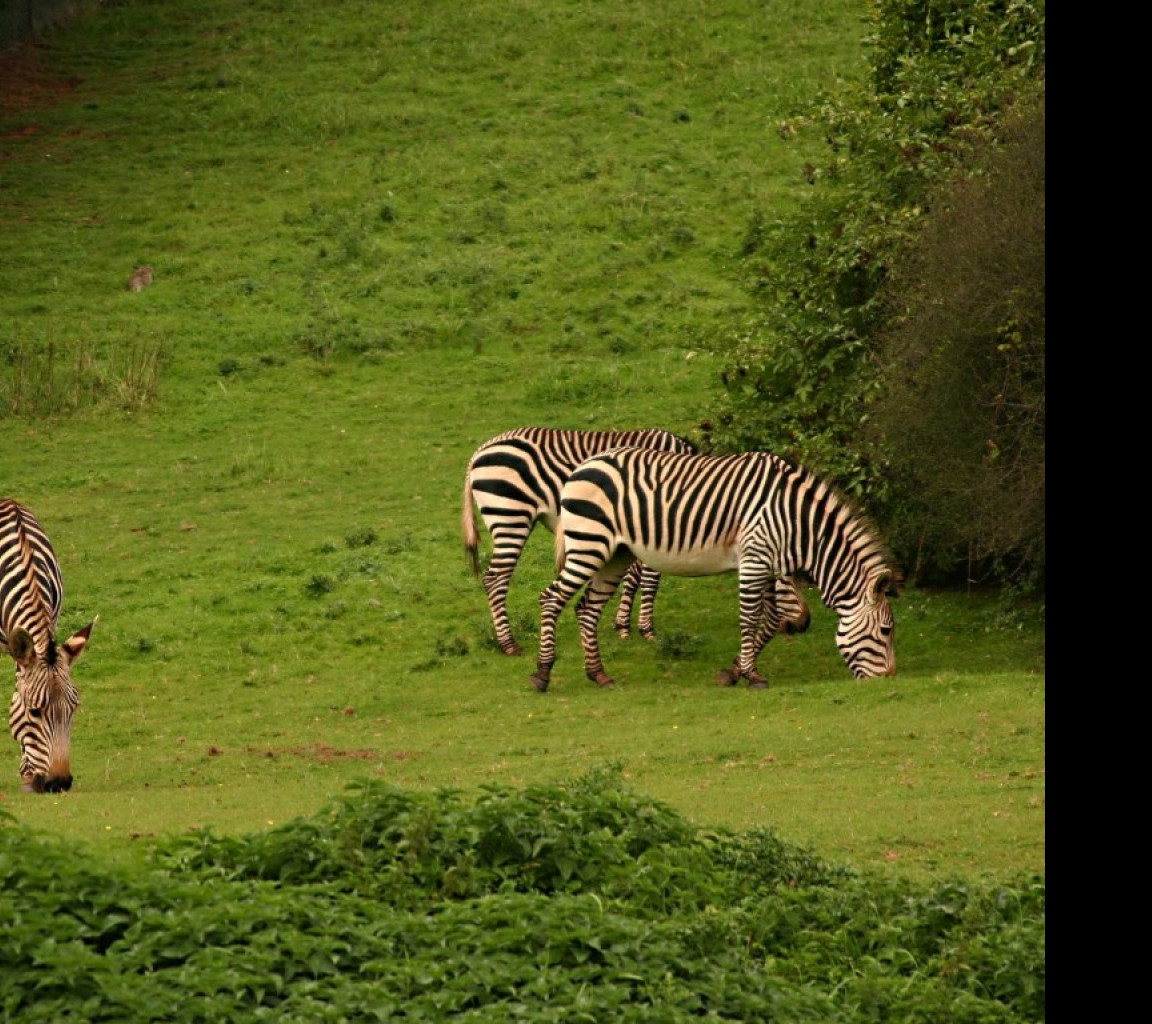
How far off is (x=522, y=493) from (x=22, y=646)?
6.98 m

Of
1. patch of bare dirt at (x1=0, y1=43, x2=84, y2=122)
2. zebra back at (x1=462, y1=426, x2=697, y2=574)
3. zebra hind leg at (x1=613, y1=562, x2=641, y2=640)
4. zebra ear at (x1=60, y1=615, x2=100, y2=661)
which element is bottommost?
zebra hind leg at (x1=613, y1=562, x2=641, y2=640)

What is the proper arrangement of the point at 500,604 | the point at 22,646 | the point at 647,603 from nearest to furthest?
the point at 22,646 < the point at 500,604 < the point at 647,603

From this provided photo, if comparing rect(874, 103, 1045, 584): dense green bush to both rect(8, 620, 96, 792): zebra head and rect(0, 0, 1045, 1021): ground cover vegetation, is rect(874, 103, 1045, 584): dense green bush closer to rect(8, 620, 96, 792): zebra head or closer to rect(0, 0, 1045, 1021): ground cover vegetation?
rect(0, 0, 1045, 1021): ground cover vegetation

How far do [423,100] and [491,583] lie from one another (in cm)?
2170

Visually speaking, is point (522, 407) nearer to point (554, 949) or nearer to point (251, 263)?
point (251, 263)

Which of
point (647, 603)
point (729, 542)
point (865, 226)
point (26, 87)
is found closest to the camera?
point (729, 542)

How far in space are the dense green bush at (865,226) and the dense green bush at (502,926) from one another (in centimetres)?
1006

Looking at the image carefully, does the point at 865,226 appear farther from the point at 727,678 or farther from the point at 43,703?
the point at 43,703

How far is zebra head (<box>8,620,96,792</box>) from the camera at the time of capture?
12797 mm

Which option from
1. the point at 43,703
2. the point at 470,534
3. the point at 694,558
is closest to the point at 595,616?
the point at 694,558

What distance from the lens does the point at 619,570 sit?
17484 millimetres

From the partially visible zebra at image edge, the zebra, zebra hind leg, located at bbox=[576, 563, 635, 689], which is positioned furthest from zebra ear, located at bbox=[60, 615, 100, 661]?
the partially visible zebra at image edge

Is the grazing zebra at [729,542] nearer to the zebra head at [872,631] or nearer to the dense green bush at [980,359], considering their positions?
the zebra head at [872,631]

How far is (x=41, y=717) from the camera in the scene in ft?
42.0
